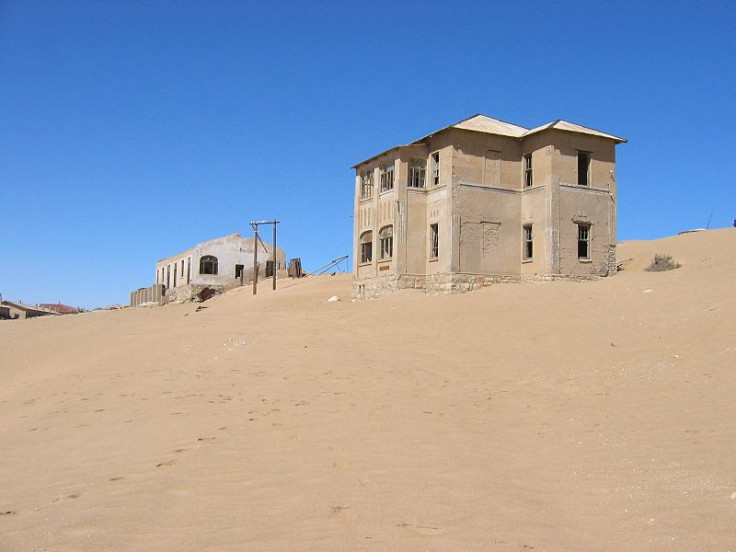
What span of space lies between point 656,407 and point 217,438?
19.0 feet

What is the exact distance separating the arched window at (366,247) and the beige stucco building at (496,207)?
1363 millimetres

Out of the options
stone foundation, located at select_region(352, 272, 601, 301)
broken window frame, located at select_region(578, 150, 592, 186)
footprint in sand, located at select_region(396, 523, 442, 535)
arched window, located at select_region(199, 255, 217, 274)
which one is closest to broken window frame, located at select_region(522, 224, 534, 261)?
stone foundation, located at select_region(352, 272, 601, 301)

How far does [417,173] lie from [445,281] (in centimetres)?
523

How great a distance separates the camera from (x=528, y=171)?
29766 mm

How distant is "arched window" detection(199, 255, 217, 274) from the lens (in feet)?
184

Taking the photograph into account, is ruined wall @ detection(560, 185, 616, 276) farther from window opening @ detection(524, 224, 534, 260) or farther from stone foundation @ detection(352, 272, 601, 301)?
window opening @ detection(524, 224, 534, 260)

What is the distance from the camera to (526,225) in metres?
29.6

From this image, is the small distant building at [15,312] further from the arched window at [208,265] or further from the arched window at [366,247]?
the arched window at [366,247]

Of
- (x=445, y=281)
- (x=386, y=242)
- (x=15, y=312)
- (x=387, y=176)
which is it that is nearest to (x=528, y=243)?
(x=445, y=281)

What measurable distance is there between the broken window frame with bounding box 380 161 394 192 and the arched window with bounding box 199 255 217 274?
2834 centimetres

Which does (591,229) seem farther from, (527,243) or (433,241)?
(433,241)

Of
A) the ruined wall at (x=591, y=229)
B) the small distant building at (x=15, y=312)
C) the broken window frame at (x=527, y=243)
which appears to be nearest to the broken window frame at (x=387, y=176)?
the broken window frame at (x=527, y=243)

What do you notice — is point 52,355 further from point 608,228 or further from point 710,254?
point 710,254

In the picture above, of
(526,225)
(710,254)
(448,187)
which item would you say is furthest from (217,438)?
(710,254)
